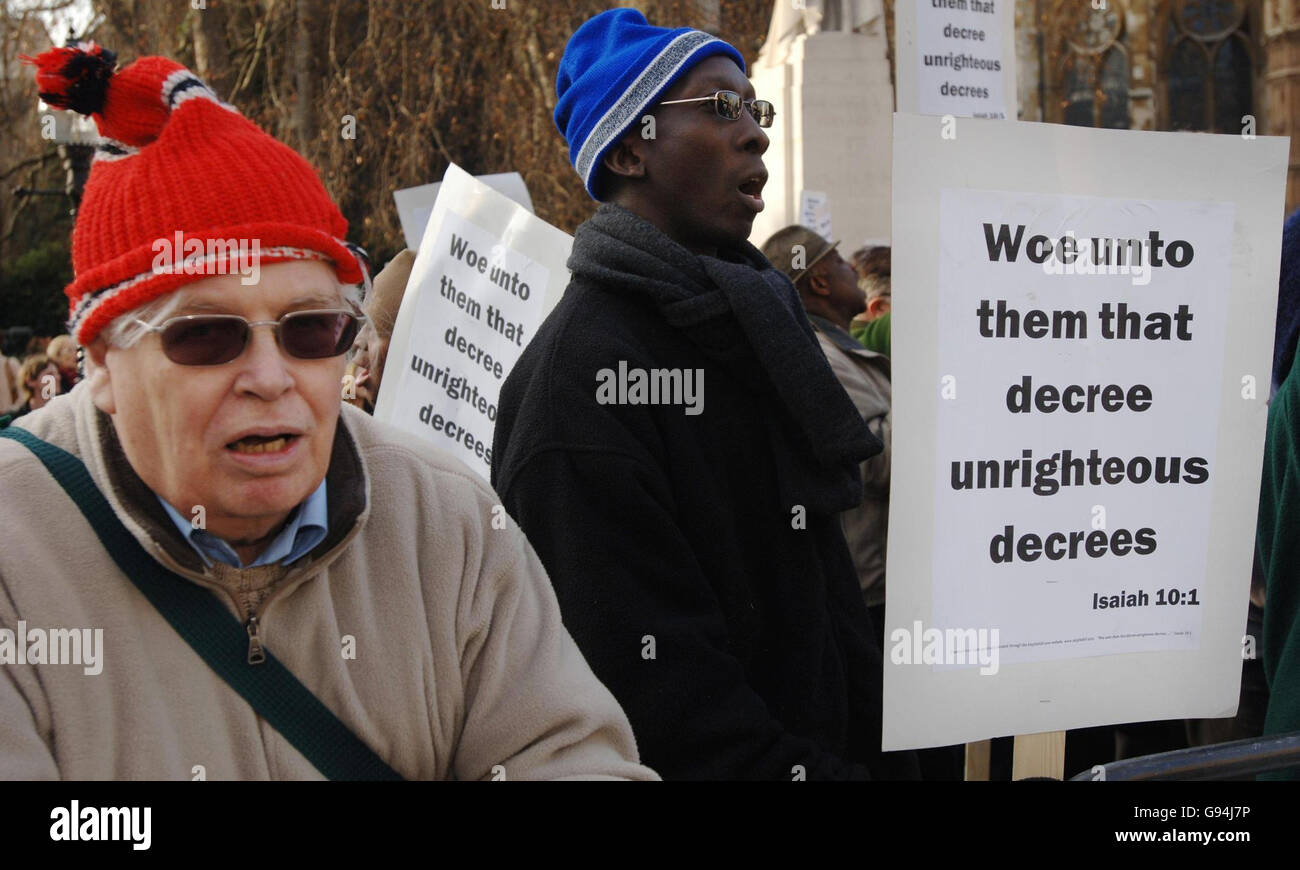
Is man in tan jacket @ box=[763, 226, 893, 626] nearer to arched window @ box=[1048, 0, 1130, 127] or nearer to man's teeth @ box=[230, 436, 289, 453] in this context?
man's teeth @ box=[230, 436, 289, 453]

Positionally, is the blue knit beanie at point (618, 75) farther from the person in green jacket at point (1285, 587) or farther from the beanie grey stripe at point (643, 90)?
the person in green jacket at point (1285, 587)

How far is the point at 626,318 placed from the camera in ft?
8.00

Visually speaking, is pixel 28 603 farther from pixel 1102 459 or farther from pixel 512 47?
pixel 512 47

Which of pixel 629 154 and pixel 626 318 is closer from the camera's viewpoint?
pixel 626 318

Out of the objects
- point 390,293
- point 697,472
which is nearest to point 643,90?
point 697,472

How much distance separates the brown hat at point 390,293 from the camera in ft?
13.5

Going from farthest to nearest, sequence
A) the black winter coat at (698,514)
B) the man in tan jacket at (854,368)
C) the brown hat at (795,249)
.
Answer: the brown hat at (795,249) < the man in tan jacket at (854,368) < the black winter coat at (698,514)

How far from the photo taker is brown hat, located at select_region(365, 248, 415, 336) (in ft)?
13.5

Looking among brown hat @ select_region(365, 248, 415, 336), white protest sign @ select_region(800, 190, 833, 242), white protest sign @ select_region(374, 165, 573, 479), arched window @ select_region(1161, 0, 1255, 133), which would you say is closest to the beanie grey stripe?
white protest sign @ select_region(374, 165, 573, 479)

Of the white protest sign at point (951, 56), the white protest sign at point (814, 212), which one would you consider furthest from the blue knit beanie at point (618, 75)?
the white protest sign at point (814, 212)

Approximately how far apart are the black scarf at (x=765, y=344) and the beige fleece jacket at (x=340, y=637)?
1.91 feet

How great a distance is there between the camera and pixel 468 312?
3678 millimetres
